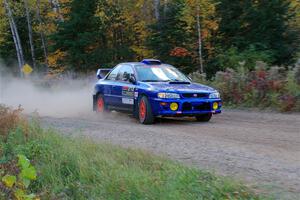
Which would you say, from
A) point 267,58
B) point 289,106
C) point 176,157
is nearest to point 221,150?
point 176,157

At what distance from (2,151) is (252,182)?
5277 millimetres

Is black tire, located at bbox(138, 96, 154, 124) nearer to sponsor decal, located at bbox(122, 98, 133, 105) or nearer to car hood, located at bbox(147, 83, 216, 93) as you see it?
car hood, located at bbox(147, 83, 216, 93)

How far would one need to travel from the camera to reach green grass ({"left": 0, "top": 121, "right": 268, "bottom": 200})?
663 centimetres

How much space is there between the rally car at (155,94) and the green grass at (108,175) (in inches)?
131

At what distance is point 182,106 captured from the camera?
13.3 m

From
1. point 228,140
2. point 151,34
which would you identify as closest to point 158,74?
point 228,140

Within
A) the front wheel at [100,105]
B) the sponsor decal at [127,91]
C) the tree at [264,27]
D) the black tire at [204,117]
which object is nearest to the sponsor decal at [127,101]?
Result: the sponsor decal at [127,91]

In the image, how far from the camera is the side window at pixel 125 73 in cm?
1482

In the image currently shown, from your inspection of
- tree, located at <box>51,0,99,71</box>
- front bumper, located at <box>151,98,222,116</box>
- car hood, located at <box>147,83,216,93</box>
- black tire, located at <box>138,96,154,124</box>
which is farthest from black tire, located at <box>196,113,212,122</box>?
tree, located at <box>51,0,99,71</box>

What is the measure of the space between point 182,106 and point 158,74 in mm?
1675

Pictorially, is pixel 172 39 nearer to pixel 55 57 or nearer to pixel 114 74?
pixel 55 57

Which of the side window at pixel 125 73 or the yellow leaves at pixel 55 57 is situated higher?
the side window at pixel 125 73

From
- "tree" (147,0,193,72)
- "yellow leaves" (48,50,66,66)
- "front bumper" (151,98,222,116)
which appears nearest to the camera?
"front bumper" (151,98,222,116)

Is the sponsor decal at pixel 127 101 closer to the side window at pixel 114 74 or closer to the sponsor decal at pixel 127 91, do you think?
the sponsor decal at pixel 127 91
